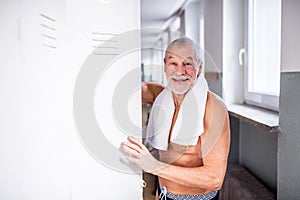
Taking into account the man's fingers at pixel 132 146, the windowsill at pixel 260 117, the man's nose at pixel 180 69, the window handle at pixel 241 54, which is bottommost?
the windowsill at pixel 260 117

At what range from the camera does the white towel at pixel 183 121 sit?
54cm

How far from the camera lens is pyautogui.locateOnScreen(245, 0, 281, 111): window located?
3.69 ft

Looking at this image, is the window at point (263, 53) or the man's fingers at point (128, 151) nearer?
→ the man's fingers at point (128, 151)

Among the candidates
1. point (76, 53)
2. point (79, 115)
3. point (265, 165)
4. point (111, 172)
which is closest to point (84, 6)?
point (76, 53)

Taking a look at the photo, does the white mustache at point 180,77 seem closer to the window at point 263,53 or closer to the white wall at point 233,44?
the window at point 263,53

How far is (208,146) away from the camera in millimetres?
551

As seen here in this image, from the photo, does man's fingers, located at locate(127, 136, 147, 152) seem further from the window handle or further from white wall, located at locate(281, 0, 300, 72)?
the window handle

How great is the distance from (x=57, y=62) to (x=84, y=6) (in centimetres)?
12

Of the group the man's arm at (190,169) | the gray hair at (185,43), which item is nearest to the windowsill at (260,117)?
the man's arm at (190,169)

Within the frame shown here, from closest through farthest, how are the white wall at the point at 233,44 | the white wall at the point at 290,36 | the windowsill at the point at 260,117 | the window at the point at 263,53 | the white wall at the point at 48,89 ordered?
1. the white wall at the point at 48,89
2. the white wall at the point at 290,36
3. the windowsill at the point at 260,117
4. the window at the point at 263,53
5. the white wall at the point at 233,44

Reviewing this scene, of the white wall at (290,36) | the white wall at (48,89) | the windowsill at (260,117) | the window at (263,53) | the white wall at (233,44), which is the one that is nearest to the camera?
the white wall at (48,89)

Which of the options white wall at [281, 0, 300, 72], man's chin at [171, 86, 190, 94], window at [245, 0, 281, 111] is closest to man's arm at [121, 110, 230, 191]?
man's chin at [171, 86, 190, 94]

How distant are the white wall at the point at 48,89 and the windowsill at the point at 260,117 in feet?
1.94

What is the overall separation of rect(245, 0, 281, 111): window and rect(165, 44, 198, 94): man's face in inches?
28.2
